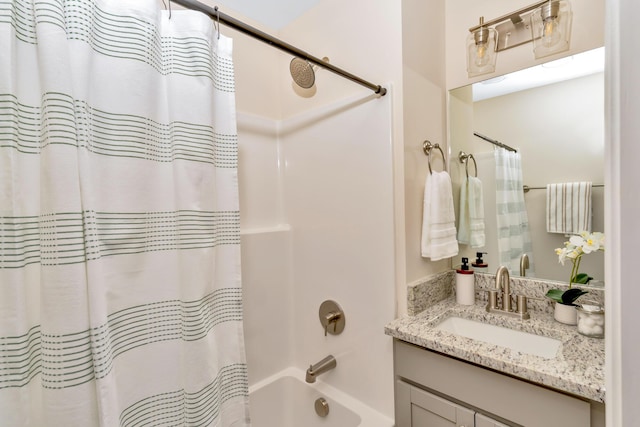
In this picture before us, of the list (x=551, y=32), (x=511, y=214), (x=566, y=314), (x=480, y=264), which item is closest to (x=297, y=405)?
(x=480, y=264)

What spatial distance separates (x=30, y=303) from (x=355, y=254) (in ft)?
3.62

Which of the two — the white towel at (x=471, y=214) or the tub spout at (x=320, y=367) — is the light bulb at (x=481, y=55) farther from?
the tub spout at (x=320, y=367)

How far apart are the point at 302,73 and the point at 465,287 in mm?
1208

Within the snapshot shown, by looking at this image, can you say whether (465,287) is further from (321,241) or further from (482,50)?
(482,50)

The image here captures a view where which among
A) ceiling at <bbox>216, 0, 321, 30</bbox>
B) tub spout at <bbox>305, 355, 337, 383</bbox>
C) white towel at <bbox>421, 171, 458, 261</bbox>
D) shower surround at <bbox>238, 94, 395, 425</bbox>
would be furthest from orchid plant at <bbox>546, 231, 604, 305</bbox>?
ceiling at <bbox>216, 0, 321, 30</bbox>

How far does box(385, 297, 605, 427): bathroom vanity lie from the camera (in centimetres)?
79

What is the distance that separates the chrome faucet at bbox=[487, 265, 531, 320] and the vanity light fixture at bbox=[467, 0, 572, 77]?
3.06ft

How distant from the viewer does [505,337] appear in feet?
3.81

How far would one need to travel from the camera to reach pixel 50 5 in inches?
23.9

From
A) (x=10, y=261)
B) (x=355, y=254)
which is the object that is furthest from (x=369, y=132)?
(x=10, y=261)

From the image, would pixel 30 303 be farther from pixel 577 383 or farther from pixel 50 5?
pixel 577 383

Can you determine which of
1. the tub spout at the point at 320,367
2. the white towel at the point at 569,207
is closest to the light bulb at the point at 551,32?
the white towel at the point at 569,207

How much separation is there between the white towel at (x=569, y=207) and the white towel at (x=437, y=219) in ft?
1.32

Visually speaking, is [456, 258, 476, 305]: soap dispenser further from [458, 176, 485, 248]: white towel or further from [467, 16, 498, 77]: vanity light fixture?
[467, 16, 498, 77]: vanity light fixture
